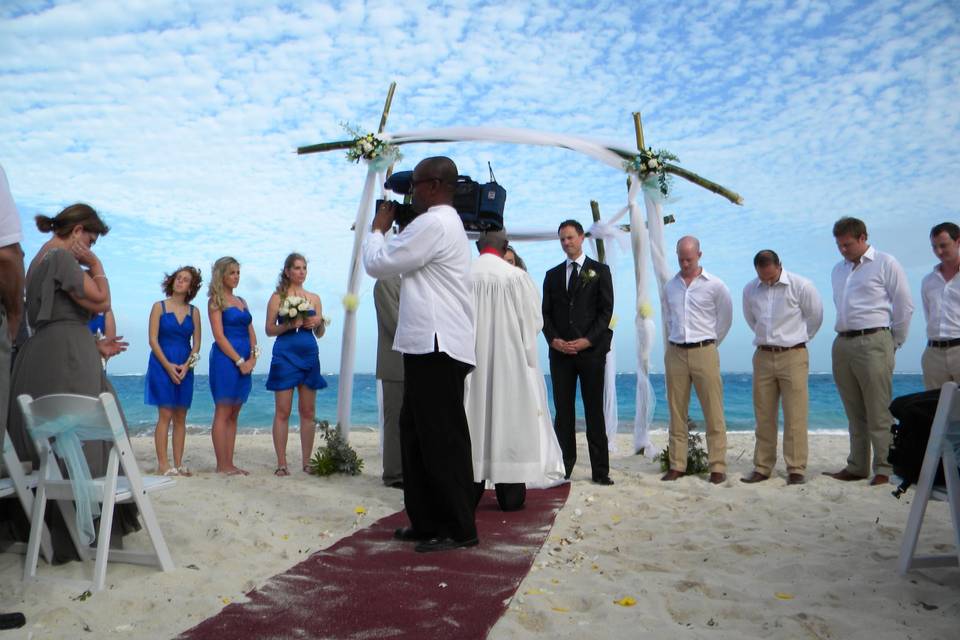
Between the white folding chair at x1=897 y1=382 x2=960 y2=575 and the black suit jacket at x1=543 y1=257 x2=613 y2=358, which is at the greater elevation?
the black suit jacket at x1=543 y1=257 x2=613 y2=358

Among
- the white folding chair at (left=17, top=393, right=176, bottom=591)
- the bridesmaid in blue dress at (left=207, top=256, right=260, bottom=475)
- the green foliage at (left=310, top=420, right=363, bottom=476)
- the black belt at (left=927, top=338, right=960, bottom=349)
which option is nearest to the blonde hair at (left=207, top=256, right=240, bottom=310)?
the bridesmaid in blue dress at (left=207, top=256, right=260, bottom=475)

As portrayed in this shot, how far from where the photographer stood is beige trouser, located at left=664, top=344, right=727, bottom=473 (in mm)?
6730

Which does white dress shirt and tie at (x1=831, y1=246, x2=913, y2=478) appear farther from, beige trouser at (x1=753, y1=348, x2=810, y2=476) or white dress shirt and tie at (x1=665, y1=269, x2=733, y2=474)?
white dress shirt and tie at (x1=665, y1=269, x2=733, y2=474)

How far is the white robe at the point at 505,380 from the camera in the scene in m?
5.39

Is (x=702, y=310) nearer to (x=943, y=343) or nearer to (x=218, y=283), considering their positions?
(x=943, y=343)

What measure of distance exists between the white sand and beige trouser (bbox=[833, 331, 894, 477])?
400 millimetres

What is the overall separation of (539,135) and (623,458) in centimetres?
384

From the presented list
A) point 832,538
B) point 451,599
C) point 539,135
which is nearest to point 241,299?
point 539,135

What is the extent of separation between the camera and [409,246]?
403cm

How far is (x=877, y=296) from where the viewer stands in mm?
6355

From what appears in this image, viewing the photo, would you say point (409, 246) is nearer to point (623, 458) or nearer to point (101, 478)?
point (101, 478)

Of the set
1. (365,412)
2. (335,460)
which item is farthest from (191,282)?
(365,412)

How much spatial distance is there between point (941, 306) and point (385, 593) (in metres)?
5.08

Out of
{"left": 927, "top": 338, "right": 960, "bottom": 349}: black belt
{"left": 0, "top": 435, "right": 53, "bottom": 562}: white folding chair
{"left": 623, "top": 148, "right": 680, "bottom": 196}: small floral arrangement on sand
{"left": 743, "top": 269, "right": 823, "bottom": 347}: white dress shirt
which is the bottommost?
{"left": 0, "top": 435, "right": 53, "bottom": 562}: white folding chair
